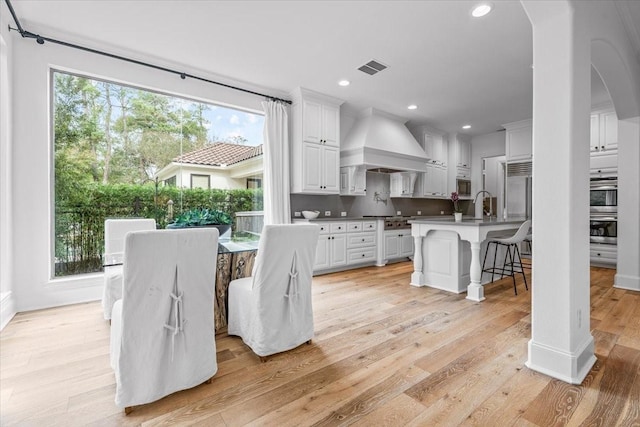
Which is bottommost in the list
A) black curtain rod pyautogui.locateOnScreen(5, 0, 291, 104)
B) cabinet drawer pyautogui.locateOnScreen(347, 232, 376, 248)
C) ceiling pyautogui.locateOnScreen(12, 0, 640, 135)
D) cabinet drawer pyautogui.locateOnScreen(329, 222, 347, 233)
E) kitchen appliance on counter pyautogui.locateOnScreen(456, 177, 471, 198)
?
cabinet drawer pyautogui.locateOnScreen(347, 232, 376, 248)

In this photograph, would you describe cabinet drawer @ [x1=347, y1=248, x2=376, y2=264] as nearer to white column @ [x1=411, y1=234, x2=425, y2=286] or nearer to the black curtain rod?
white column @ [x1=411, y1=234, x2=425, y2=286]

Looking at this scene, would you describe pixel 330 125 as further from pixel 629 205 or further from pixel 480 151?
pixel 480 151

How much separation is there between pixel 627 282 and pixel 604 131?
2.74 m

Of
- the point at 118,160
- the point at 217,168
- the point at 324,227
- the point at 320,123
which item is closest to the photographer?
the point at 118,160

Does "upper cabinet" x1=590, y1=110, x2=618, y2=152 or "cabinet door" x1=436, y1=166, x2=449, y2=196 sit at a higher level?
"upper cabinet" x1=590, y1=110, x2=618, y2=152

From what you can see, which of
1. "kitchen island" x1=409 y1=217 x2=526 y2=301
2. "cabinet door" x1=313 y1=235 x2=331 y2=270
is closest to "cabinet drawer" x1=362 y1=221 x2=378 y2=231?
"cabinet door" x1=313 y1=235 x2=331 y2=270

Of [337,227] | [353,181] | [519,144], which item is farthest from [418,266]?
[519,144]

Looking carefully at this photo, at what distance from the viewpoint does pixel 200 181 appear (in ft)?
13.4

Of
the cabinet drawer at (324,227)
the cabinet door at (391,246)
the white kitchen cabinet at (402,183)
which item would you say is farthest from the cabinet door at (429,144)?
the cabinet drawer at (324,227)

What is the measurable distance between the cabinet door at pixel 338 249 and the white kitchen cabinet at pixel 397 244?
0.88 meters

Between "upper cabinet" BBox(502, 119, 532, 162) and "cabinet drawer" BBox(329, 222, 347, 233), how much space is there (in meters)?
4.01

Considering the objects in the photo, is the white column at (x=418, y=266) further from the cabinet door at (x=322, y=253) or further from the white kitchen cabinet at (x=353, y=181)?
the white kitchen cabinet at (x=353, y=181)

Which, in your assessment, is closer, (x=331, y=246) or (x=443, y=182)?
(x=331, y=246)

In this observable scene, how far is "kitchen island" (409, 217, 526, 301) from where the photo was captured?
3365 millimetres
